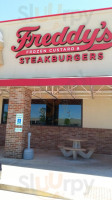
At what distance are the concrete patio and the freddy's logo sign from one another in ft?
15.1

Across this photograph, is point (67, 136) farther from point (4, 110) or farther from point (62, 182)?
point (62, 182)

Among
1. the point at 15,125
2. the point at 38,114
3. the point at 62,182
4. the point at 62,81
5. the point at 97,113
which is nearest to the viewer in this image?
the point at 62,182

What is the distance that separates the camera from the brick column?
8609 millimetres

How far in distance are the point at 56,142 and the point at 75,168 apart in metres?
4.69

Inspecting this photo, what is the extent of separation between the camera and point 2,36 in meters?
9.59

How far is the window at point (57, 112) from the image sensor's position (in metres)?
12.1

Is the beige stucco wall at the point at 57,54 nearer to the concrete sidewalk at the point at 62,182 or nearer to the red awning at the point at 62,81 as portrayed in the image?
the red awning at the point at 62,81

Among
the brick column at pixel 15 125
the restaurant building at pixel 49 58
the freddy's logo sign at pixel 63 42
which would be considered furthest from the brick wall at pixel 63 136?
the freddy's logo sign at pixel 63 42

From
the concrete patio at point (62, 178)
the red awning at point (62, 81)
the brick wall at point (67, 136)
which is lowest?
the concrete patio at point (62, 178)

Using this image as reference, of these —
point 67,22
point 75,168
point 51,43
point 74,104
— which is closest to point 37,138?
point 74,104

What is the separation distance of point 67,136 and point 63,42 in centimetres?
592

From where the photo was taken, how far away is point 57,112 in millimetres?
12461

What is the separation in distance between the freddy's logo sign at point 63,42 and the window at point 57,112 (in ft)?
14.2

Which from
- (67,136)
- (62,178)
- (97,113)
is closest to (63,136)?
(67,136)
